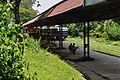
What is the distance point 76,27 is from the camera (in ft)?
215

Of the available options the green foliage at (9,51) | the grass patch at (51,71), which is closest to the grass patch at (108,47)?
the grass patch at (51,71)

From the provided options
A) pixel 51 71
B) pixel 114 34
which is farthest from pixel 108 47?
pixel 51 71

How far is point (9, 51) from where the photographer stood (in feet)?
14.3

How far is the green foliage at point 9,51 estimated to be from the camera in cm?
437

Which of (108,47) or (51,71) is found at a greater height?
(51,71)

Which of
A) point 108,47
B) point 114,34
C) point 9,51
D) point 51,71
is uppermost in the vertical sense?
point 9,51

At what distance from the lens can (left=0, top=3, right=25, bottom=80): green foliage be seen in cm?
437

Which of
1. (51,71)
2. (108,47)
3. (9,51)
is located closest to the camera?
(9,51)

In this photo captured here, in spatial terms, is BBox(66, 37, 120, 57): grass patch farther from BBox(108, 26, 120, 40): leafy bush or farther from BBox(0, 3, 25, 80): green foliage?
BBox(0, 3, 25, 80): green foliage

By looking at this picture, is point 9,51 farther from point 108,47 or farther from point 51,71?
point 108,47

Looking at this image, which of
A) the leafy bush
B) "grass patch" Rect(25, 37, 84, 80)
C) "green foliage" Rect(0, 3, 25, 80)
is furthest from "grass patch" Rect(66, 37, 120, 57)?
"green foliage" Rect(0, 3, 25, 80)

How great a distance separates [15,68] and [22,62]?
0.44ft

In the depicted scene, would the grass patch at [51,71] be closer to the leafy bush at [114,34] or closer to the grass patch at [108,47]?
the grass patch at [108,47]

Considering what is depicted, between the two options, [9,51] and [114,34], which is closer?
[9,51]
